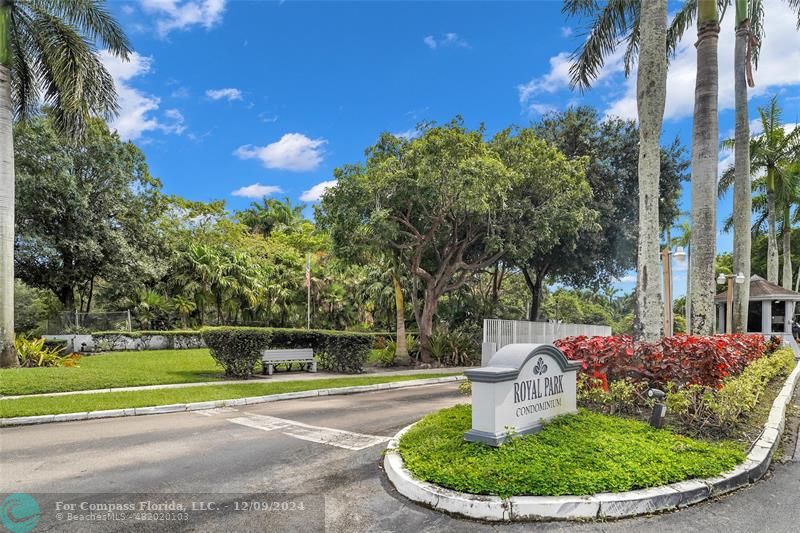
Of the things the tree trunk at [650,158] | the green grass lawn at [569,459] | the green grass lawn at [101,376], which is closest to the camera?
the green grass lawn at [569,459]

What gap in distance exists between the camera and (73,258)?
78.8ft

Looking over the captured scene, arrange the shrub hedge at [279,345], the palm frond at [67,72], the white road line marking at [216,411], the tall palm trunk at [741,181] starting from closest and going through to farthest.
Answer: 1. the white road line marking at [216,411]
2. the shrub hedge at [279,345]
3. the palm frond at [67,72]
4. the tall palm trunk at [741,181]

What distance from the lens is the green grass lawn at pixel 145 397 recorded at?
9.09 metres

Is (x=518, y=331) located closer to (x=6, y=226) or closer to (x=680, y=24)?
(x=680, y=24)

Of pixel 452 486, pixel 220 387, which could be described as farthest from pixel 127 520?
pixel 220 387

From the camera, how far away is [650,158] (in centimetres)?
958

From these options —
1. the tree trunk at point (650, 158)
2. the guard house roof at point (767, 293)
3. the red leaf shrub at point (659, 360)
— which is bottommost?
the red leaf shrub at point (659, 360)

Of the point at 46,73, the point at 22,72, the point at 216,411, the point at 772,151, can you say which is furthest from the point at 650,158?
the point at 772,151

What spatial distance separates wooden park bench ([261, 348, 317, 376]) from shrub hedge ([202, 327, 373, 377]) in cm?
32

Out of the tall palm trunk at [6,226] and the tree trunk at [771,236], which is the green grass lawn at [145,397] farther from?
the tree trunk at [771,236]

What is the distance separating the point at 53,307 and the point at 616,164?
1310 inches

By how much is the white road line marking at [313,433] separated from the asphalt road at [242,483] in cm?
2

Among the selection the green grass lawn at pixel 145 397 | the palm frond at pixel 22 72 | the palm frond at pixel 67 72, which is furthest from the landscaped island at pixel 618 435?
the palm frond at pixel 22 72

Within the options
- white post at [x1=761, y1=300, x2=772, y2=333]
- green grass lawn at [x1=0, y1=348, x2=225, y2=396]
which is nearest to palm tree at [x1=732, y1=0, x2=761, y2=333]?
white post at [x1=761, y1=300, x2=772, y2=333]
